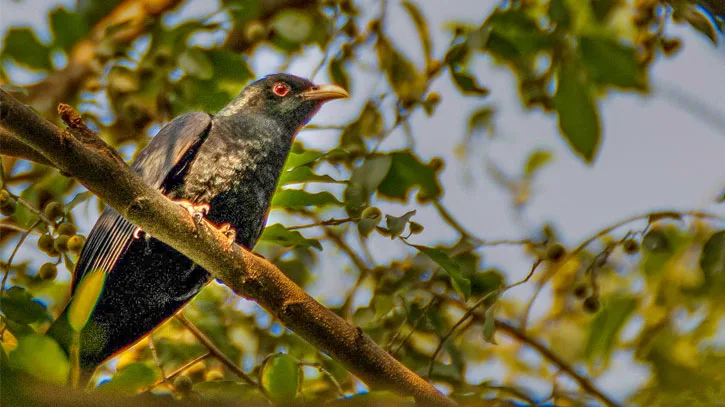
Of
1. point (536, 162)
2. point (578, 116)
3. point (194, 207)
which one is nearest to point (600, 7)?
point (578, 116)

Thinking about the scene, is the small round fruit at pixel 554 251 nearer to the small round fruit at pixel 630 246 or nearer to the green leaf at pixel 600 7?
the small round fruit at pixel 630 246

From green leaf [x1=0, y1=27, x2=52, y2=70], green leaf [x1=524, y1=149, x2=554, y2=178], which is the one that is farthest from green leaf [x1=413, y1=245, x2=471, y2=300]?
green leaf [x1=0, y1=27, x2=52, y2=70]

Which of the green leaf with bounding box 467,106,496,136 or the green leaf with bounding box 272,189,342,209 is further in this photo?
the green leaf with bounding box 467,106,496,136

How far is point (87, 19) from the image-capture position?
558 cm

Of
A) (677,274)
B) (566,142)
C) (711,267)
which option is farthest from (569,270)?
(711,267)

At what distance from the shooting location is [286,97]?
490cm

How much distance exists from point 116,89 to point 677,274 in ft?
11.0

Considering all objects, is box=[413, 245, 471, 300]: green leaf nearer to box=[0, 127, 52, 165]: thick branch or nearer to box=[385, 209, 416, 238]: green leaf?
box=[385, 209, 416, 238]: green leaf

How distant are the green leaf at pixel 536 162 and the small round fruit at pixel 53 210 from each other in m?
3.21

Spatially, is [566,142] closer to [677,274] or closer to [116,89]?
[677,274]

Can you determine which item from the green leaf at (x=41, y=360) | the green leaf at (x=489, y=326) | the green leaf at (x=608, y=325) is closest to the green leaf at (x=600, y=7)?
the green leaf at (x=608, y=325)

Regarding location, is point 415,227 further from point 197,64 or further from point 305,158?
point 197,64

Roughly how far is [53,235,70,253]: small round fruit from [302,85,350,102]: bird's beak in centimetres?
182

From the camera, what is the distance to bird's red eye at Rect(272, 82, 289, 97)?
492 centimetres
